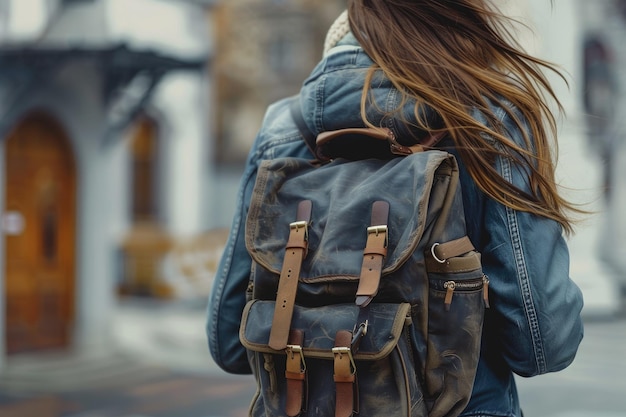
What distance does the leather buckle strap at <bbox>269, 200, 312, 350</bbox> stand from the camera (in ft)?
5.68

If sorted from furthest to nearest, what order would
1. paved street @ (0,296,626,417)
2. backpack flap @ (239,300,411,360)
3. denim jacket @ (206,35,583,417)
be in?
paved street @ (0,296,626,417), denim jacket @ (206,35,583,417), backpack flap @ (239,300,411,360)

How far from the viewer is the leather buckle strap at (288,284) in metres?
1.73

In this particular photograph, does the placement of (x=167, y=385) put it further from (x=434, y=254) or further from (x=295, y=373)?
(x=434, y=254)

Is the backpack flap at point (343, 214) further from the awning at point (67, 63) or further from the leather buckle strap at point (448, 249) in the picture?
the awning at point (67, 63)

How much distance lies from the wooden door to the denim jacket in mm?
8844

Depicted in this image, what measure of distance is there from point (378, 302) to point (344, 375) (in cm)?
14

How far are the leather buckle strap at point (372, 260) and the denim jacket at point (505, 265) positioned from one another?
0.75 ft

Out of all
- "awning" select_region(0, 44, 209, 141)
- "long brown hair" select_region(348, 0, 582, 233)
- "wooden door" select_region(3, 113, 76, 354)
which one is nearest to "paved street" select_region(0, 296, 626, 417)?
"wooden door" select_region(3, 113, 76, 354)

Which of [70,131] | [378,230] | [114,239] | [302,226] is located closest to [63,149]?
[70,131]

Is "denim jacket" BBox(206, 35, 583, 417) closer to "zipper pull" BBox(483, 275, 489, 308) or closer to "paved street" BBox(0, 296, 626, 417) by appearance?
"zipper pull" BBox(483, 275, 489, 308)

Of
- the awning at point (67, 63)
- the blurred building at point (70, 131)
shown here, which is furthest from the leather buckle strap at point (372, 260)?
the awning at point (67, 63)

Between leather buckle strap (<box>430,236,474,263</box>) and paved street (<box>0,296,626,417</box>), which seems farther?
paved street (<box>0,296,626,417</box>)

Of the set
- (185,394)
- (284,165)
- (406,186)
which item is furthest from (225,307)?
(185,394)

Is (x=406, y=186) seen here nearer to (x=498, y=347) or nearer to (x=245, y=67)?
(x=498, y=347)
